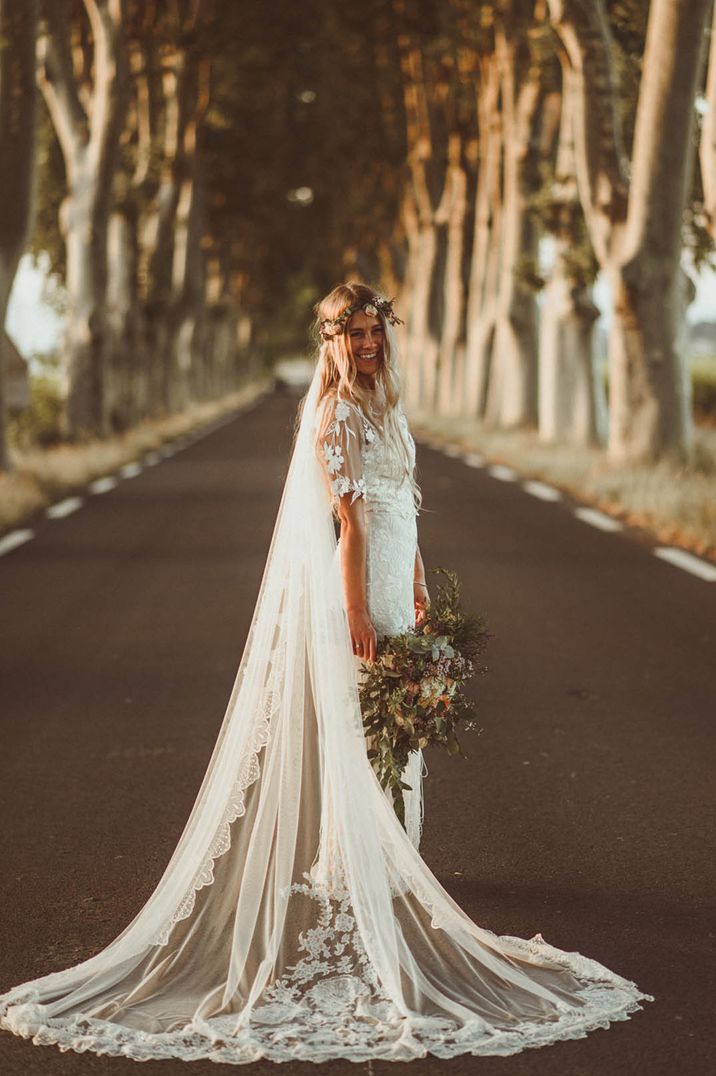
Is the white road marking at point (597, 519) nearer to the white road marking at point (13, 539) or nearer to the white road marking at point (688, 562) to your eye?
the white road marking at point (688, 562)

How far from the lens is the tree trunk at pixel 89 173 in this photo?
83.9 feet

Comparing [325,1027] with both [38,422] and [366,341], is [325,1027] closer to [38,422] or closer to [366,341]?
[366,341]

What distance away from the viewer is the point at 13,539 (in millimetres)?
14914

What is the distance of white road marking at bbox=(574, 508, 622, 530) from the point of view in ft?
51.8

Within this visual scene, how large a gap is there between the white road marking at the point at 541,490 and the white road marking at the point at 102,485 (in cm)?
516

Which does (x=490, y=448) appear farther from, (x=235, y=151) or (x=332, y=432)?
(x=332, y=432)

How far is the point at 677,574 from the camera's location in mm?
12250

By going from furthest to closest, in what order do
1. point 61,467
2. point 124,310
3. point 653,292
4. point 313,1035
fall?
point 124,310
point 61,467
point 653,292
point 313,1035

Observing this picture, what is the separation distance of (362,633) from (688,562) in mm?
8780

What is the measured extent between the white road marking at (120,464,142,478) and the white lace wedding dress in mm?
19101

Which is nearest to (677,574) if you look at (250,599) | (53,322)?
(250,599)

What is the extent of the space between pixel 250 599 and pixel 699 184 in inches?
495

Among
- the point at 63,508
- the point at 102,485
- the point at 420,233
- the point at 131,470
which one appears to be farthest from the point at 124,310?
the point at 63,508

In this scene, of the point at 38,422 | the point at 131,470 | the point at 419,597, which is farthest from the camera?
the point at 38,422
